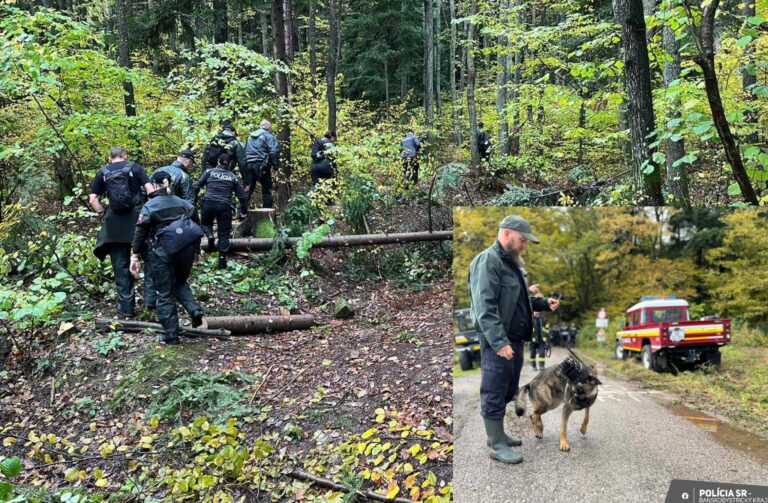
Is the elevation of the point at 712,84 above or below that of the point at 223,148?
below

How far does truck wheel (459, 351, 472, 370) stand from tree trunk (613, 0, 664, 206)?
3.24 m

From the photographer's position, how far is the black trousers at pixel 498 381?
7.15 feet

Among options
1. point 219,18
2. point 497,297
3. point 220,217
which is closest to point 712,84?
point 497,297

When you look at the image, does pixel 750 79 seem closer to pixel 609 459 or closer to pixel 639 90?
pixel 639 90

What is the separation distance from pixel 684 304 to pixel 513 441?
84 centimetres

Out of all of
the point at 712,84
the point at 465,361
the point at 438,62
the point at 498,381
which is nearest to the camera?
the point at 498,381

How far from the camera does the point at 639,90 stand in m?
4.93

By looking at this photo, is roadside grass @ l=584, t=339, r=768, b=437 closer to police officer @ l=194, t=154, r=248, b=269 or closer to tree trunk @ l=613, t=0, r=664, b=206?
tree trunk @ l=613, t=0, r=664, b=206

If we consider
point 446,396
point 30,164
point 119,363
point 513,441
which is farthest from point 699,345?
point 30,164

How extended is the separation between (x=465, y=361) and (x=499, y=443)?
1.20 feet

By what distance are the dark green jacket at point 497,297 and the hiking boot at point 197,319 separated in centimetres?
564

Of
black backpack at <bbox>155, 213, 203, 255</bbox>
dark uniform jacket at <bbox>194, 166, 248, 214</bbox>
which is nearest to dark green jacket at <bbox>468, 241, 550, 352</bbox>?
black backpack at <bbox>155, 213, 203, 255</bbox>

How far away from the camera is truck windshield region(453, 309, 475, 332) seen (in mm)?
2348

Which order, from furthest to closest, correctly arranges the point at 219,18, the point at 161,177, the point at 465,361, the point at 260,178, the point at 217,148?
the point at 219,18, the point at 260,178, the point at 217,148, the point at 161,177, the point at 465,361
